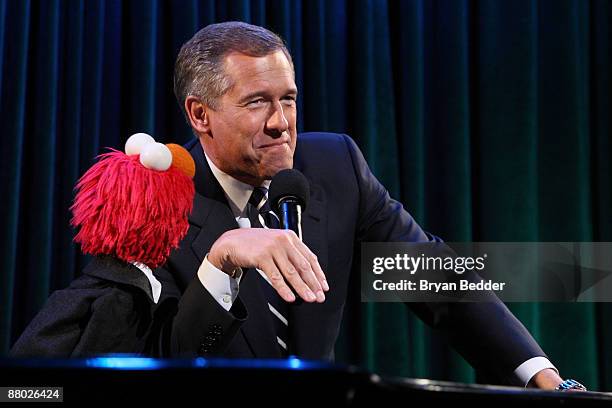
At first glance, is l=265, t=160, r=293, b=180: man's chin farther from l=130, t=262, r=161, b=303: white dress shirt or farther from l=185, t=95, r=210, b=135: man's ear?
l=130, t=262, r=161, b=303: white dress shirt

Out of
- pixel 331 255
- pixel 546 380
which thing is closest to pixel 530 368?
pixel 546 380

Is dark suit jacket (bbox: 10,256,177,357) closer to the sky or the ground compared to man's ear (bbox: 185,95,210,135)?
closer to the ground

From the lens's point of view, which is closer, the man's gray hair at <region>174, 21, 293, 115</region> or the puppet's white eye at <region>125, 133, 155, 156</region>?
the puppet's white eye at <region>125, 133, 155, 156</region>

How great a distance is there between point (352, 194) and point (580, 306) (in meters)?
0.98

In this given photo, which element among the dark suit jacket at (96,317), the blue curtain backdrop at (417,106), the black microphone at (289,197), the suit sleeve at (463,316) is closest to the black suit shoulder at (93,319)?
the dark suit jacket at (96,317)

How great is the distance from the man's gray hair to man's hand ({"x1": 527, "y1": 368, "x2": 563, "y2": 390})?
78 cm

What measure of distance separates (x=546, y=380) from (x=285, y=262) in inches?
24.6

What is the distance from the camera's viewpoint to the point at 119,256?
3.93ft

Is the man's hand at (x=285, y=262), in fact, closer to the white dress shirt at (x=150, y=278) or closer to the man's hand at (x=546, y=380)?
the white dress shirt at (x=150, y=278)

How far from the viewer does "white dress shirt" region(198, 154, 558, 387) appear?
1.27 metres

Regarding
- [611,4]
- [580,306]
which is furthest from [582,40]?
[580,306]

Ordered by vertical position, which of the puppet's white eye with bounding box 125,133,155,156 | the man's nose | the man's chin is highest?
the man's nose

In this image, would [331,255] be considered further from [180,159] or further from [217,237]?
[180,159]
